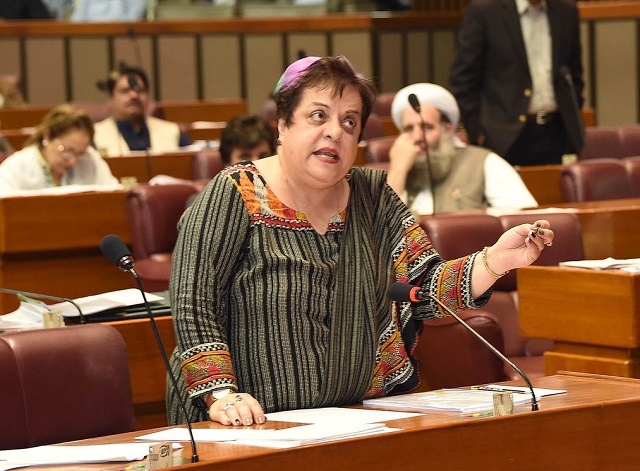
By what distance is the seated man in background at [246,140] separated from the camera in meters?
5.17

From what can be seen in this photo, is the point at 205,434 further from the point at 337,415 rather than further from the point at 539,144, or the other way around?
the point at 539,144

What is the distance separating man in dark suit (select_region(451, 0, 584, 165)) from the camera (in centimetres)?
622

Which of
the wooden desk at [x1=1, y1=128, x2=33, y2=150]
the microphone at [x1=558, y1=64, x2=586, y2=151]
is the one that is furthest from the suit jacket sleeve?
the wooden desk at [x1=1, y1=128, x2=33, y2=150]

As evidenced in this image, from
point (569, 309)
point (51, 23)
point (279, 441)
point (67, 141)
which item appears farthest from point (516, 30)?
point (51, 23)

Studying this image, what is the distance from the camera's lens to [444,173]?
5188 mm

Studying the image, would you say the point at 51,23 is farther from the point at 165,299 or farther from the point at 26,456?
the point at 26,456

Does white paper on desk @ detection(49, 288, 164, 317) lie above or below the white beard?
below

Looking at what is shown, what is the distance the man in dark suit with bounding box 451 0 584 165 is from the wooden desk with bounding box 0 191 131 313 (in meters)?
1.92

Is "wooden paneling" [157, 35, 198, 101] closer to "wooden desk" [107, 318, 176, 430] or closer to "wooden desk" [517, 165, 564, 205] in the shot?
"wooden desk" [517, 165, 564, 205]

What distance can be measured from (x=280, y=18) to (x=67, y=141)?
513 cm

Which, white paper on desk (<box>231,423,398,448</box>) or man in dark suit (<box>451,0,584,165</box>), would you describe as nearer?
white paper on desk (<box>231,423,398,448</box>)

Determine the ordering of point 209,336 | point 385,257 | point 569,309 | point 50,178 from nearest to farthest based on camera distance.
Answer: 1. point 209,336
2. point 385,257
3. point 569,309
4. point 50,178

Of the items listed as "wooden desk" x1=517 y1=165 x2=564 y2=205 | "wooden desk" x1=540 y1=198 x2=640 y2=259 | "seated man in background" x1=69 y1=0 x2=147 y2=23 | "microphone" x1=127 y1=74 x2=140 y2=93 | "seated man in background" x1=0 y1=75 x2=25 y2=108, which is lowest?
"wooden desk" x1=540 y1=198 x2=640 y2=259

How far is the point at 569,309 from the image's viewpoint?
3281 mm
